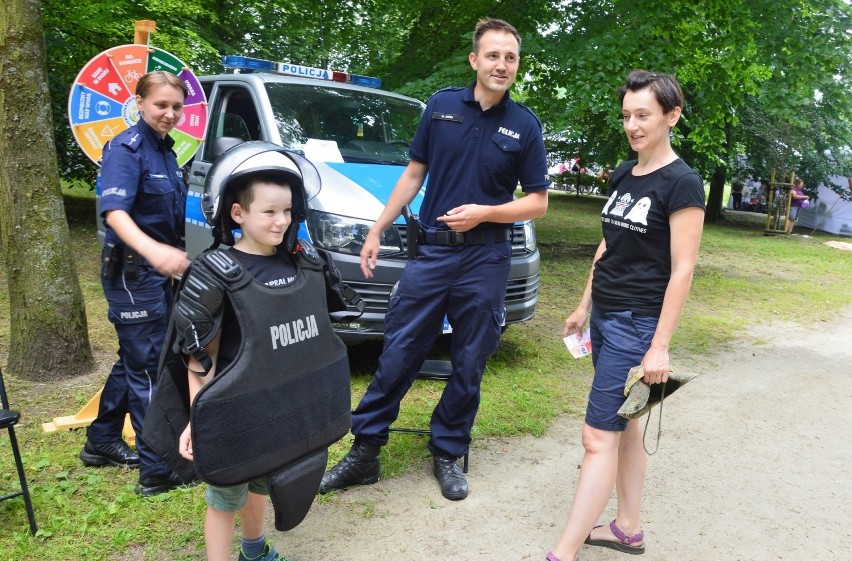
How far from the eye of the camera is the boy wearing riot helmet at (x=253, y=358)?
2.25 meters

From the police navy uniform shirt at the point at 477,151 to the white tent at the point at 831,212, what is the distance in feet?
70.2

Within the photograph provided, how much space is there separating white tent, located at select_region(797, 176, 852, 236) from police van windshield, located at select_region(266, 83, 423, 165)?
19.5 meters

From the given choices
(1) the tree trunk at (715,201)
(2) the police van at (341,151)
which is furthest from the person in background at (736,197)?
(2) the police van at (341,151)

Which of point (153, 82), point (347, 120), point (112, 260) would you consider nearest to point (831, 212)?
point (347, 120)

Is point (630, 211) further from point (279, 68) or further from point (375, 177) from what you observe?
point (279, 68)

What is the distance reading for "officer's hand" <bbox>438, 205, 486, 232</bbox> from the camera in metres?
3.38

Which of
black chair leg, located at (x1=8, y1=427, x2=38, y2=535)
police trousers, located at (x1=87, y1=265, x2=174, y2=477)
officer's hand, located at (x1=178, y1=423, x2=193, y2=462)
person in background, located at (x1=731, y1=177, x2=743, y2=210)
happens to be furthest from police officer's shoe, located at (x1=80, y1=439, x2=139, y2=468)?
person in background, located at (x1=731, y1=177, x2=743, y2=210)

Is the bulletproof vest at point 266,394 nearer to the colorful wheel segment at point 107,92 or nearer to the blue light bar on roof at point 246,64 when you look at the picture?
the colorful wheel segment at point 107,92

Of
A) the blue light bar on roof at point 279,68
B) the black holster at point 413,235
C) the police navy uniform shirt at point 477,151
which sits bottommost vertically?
the black holster at point 413,235

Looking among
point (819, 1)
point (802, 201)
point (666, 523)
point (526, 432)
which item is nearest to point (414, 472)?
point (526, 432)

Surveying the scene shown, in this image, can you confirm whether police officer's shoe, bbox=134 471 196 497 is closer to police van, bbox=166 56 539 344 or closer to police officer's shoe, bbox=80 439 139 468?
police officer's shoe, bbox=80 439 139 468

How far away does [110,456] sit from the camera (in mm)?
3730

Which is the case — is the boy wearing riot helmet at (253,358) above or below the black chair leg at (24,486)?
above

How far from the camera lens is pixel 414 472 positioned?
3928 millimetres
